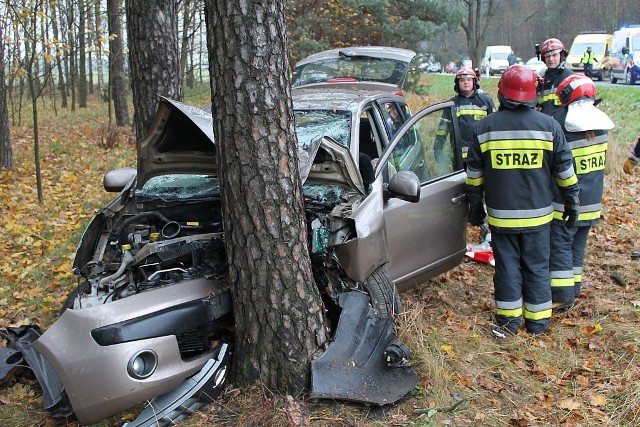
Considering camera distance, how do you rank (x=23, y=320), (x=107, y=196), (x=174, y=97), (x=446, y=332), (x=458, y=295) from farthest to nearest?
(x=107, y=196)
(x=174, y=97)
(x=458, y=295)
(x=23, y=320)
(x=446, y=332)

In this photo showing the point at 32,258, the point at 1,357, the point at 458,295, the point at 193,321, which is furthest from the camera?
the point at 32,258

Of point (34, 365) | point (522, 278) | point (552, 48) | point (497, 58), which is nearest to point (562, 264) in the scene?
point (522, 278)

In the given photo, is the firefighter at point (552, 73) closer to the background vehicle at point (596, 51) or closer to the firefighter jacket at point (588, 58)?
the firefighter jacket at point (588, 58)

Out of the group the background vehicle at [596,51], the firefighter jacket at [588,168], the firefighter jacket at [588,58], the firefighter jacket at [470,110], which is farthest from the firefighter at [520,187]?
the background vehicle at [596,51]

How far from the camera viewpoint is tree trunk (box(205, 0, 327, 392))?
3.09 m

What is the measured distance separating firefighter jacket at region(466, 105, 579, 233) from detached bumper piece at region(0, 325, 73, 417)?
3028 millimetres

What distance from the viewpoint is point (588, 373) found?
3896mm

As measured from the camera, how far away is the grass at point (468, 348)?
336 centimetres

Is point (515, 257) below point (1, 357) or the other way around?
the other way around

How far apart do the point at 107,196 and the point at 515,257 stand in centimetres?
601

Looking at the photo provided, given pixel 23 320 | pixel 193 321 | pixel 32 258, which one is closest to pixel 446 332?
pixel 193 321

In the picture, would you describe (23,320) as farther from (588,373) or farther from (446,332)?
(588,373)

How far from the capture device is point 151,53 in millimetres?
5738

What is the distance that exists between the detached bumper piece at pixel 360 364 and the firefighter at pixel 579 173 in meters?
1.78
